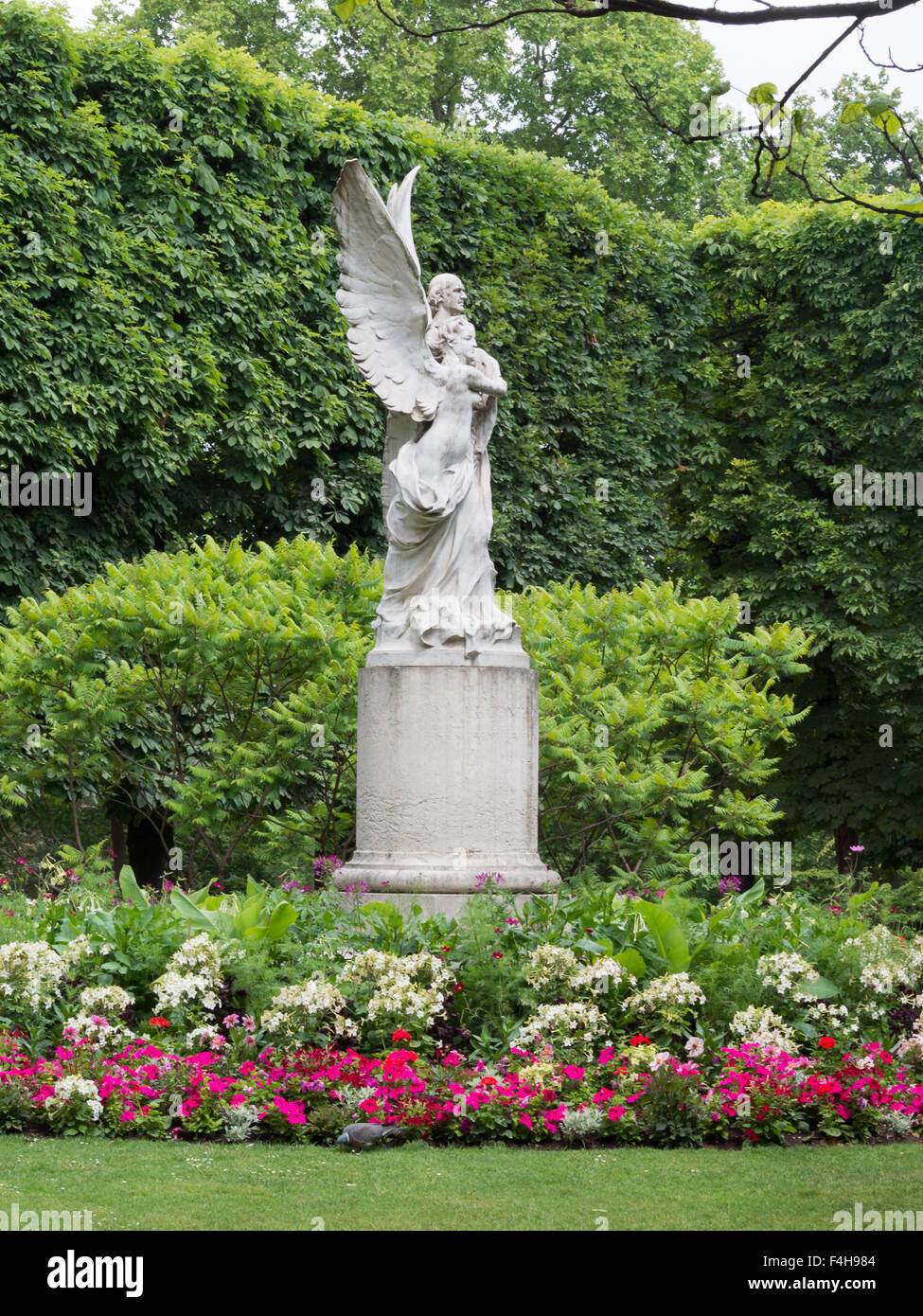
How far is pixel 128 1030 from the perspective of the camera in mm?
6578

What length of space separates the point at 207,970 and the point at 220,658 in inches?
164

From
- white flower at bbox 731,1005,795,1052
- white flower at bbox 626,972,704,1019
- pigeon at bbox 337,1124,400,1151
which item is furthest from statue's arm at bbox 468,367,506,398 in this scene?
pigeon at bbox 337,1124,400,1151

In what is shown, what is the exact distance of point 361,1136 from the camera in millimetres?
5840

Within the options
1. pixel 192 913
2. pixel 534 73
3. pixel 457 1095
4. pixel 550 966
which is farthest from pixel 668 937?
pixel 534 73

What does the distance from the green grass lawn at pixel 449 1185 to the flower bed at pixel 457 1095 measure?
0.45 feet

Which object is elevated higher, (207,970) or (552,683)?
(552,683)

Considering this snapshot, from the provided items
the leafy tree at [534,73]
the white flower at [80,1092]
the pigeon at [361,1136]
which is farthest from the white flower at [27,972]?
the leafy tree at [534,73]

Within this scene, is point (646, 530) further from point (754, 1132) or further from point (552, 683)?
point (754, 1132)

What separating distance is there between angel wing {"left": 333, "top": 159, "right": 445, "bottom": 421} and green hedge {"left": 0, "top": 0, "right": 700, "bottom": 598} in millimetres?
4355

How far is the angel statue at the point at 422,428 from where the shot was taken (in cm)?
862

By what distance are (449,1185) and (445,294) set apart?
18.3 feet

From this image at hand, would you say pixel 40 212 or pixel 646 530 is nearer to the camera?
pixel 40 212

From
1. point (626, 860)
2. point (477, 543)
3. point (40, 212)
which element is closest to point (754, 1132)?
point (477, 543)

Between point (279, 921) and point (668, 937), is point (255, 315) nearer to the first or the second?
point (279, 921)
